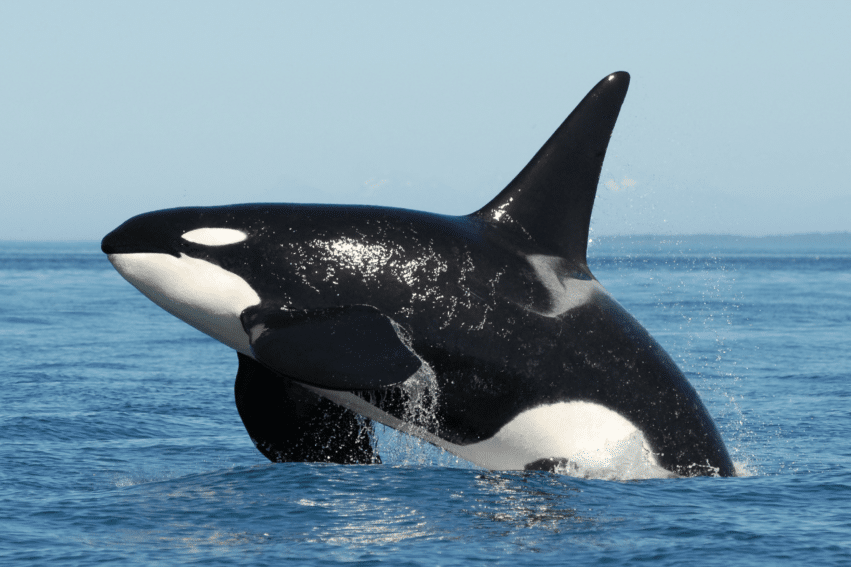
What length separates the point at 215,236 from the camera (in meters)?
7.92

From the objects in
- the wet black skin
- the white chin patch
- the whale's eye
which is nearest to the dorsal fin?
the wet black skin

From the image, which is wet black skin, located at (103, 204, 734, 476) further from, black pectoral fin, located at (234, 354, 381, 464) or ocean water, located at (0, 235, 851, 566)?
black pectoral fin, located at (234, 354, 381, 464)

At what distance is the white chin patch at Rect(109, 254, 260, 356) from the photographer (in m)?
7.76

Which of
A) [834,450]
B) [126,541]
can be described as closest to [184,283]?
[126,541]

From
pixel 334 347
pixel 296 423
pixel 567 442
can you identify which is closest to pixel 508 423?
pixel 567 442

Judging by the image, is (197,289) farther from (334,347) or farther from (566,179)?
(566,179)

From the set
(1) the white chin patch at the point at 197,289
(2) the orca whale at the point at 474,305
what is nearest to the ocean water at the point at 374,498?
(2) the orca whale at the point at 474,305

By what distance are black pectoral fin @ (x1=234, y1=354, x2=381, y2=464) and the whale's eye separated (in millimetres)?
1316

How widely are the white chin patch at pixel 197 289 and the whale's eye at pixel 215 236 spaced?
6.5 inches

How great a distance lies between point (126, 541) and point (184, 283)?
2146 millimetres

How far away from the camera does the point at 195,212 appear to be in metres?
8.14

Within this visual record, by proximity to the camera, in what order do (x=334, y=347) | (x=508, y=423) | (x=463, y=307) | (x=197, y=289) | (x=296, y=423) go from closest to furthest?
1. (x=334, y=347)
2. (x=463, y=307)
3. (x=508, y=423)
4. (x=197, y=289)
5. (x=296, y=423)

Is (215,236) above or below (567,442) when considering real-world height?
above

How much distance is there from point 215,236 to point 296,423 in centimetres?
190
